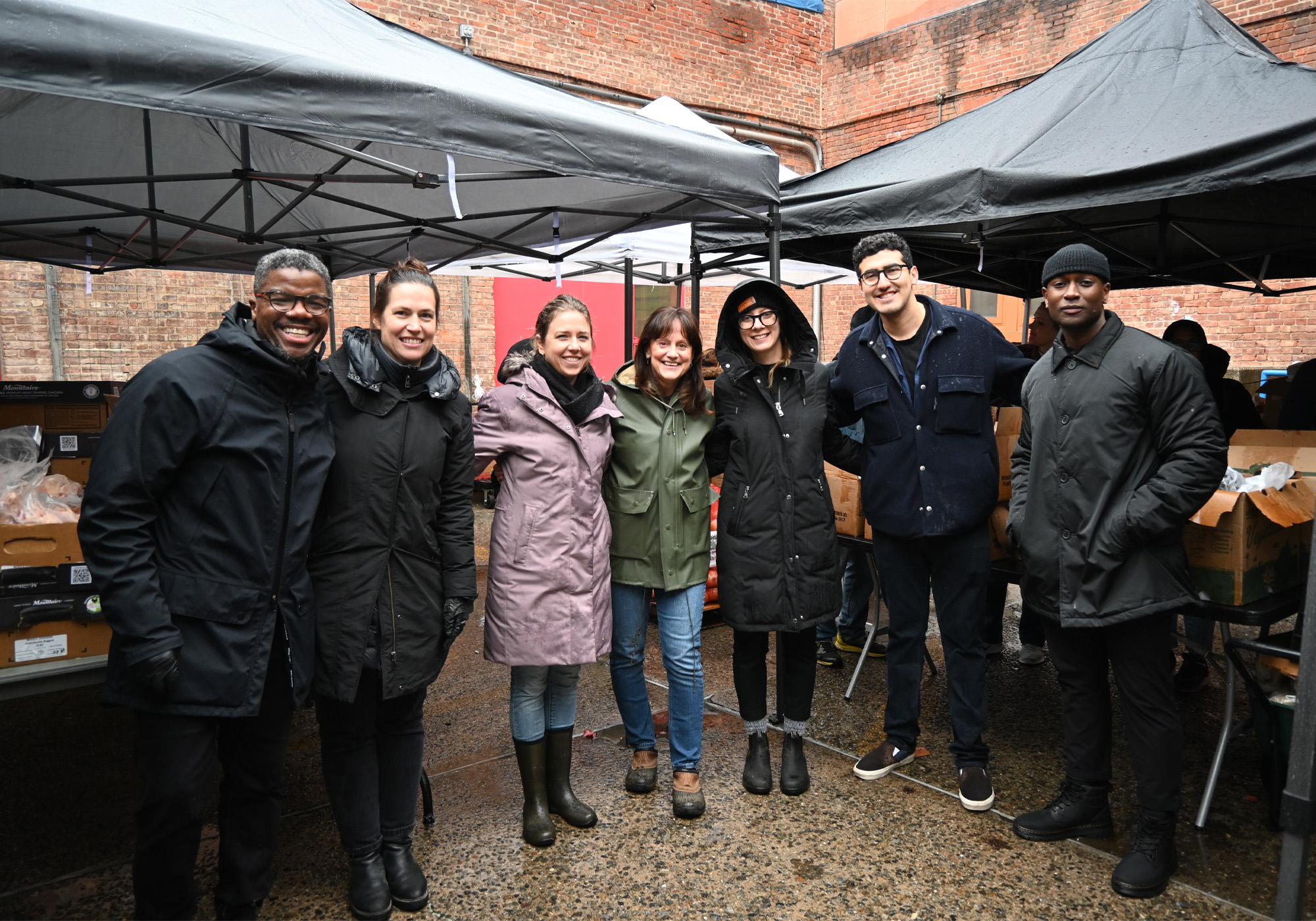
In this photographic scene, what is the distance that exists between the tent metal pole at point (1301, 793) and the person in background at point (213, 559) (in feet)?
9.08

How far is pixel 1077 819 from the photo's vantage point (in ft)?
10.2

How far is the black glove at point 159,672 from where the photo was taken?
2.10m

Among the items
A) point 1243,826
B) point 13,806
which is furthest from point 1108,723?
point 13,806

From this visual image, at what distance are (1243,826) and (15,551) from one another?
4.22 metres

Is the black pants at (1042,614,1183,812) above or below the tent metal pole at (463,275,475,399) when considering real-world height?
below

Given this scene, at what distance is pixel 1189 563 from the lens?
3.17 m

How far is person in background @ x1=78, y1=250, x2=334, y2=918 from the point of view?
2121 mm

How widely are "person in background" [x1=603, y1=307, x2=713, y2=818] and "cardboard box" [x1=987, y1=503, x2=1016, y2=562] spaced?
1.35 metres

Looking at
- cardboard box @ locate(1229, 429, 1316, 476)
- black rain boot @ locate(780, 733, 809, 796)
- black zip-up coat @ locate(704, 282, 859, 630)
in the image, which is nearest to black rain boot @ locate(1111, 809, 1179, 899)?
black rain boot @ locate(780, 733, 809, 796)

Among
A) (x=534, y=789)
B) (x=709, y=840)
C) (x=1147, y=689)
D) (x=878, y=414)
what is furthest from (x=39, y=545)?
(x=1147, y=689)

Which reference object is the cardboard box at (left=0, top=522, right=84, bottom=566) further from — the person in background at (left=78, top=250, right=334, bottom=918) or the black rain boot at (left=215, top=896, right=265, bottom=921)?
the black rain boot at (left=215, top=896, right=265, bottom=921)

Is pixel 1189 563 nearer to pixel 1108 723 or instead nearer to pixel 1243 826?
pixel 1108 723

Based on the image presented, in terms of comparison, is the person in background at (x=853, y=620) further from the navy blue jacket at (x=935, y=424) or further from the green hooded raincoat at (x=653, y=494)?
the green hooded raincoat at (x=653, y=494)

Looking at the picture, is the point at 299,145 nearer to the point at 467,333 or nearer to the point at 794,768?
the point at 794,768
